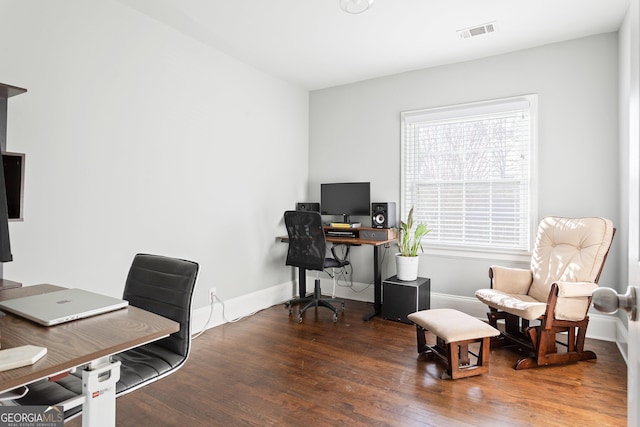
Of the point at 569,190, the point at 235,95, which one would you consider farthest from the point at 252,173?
the point at 569,190

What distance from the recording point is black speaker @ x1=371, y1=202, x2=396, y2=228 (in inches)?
157

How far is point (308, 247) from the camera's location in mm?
3807

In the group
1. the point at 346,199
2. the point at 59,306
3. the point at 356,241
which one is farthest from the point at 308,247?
the point at 59,306

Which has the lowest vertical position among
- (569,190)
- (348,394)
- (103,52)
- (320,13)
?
(348,394)

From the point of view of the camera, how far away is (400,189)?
4219 millimetres

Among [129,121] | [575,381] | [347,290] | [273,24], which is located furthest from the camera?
[347,290]

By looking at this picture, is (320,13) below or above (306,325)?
above

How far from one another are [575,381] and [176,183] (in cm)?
329

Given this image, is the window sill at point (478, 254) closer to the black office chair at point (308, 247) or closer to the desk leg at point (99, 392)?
the black office chair at point (308, 247)

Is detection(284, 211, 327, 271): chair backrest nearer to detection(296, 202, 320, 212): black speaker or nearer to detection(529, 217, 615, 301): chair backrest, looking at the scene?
detection(296, 202, 320, 212): black speaker

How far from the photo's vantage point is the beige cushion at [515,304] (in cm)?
261

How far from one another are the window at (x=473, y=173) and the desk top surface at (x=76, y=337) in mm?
3323

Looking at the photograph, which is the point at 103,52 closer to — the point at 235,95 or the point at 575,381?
the point at 235,95

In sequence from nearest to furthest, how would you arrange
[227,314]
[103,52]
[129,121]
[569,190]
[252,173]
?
1. [103,52]
2. [129,121]
3. [569,190]
4. [227,314]
5. [252,173]
